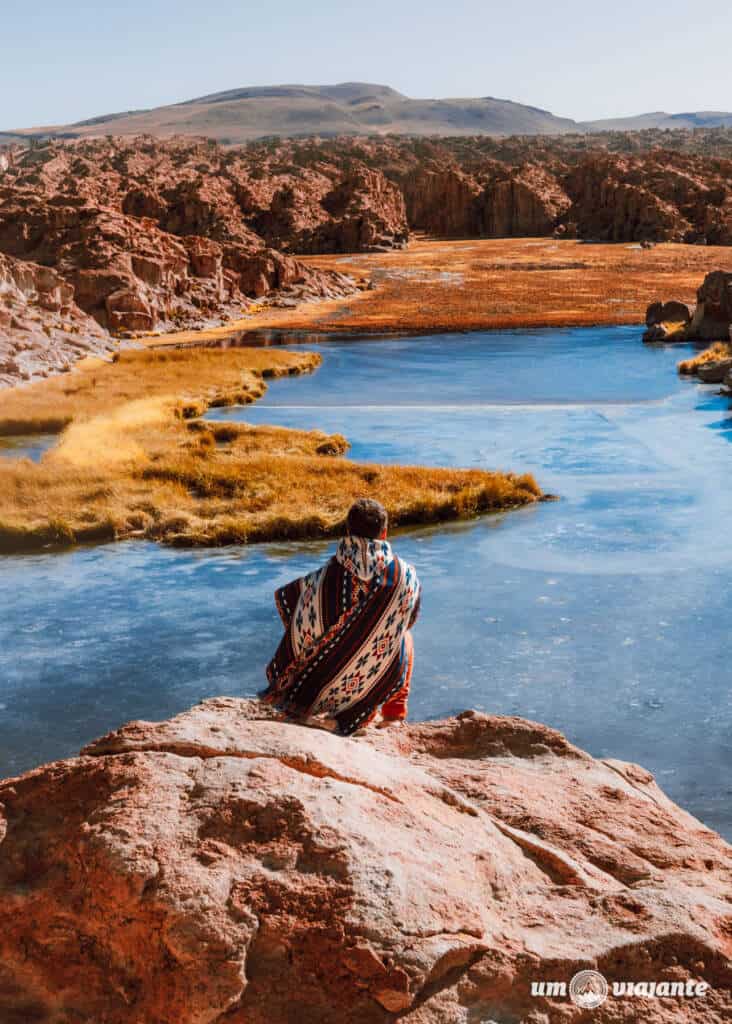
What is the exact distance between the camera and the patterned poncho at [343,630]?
4.77 metres

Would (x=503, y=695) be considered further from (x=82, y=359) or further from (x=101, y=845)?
(x=82, y=359)

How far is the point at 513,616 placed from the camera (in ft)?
32.4

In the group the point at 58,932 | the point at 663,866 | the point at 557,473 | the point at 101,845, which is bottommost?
the point at 557,473

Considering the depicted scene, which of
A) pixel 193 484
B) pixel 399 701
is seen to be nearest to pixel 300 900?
pixel 399 701

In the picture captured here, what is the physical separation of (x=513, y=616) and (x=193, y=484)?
6815mm

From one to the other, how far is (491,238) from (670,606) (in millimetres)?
65383

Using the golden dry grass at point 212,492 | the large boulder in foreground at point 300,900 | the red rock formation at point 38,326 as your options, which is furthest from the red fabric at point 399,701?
the red rock formation at point 38,326

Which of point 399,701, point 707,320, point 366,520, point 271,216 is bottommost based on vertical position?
point 707,320

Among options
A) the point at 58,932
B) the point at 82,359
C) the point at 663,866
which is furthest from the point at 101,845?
the point at 82,359

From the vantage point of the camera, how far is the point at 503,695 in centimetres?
805

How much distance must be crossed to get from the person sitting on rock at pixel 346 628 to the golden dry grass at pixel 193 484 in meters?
8.09
